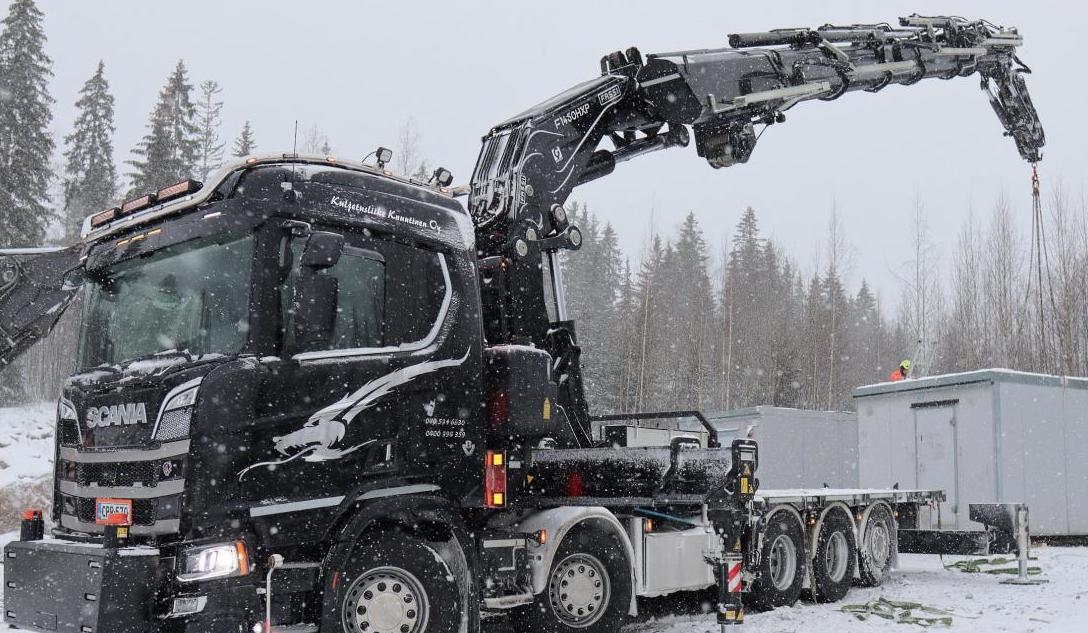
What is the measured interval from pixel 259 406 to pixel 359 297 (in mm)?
1080

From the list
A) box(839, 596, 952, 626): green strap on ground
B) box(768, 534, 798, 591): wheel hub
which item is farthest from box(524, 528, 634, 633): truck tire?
box(768, 534, 798, 591): wheel hub

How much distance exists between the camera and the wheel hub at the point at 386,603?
630 cm

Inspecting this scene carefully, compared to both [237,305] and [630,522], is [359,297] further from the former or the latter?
[630,522]

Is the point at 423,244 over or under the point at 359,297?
over

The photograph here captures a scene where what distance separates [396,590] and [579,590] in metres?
2.13

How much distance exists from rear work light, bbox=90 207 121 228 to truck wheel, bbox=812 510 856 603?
8.55 m

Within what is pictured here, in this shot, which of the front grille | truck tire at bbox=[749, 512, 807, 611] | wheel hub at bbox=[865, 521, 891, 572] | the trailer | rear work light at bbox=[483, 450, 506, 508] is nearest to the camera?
the front grille

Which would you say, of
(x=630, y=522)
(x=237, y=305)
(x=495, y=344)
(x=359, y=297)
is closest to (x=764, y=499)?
(x=630, y=522)

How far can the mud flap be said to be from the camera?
874 cm

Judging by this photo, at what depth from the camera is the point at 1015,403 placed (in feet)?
51.5

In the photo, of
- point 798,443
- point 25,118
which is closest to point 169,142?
point 25,118

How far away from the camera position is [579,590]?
8.20 meters

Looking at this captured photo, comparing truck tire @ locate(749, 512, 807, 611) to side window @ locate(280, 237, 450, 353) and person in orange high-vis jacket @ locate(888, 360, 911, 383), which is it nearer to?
side window @ locate(280, 237, 450, 353)

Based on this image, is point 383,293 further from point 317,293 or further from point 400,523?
point 400,523
